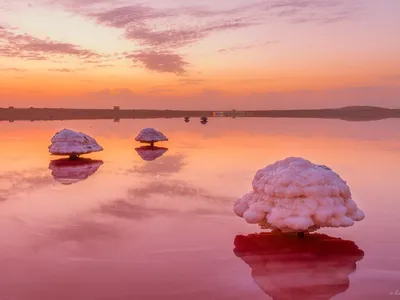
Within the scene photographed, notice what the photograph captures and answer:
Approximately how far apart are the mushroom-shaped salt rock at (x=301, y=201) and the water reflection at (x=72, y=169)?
416 inches

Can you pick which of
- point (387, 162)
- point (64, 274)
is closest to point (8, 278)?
point (64, 274)

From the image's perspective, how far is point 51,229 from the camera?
33.0 ft

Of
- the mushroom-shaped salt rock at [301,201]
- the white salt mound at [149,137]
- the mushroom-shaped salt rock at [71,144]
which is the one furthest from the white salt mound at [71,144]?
the mushroom-shaped salt rock at [301,201]

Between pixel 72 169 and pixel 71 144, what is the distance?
110 inches

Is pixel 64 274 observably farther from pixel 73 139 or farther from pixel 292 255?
pixel 73 139

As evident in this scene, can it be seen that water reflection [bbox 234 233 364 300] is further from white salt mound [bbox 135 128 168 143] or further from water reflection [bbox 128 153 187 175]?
white salt mound [bbox 135 128 168 143]

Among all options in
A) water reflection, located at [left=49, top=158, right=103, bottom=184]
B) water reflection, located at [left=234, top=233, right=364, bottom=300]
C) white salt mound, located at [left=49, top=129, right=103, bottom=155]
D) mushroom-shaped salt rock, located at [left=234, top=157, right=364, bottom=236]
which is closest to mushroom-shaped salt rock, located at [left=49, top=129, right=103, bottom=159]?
white salt mound, located at [left=49, top=129, right=103, bottom=155]

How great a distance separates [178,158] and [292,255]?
58.7 feet

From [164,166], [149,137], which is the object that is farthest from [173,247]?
[149,137]

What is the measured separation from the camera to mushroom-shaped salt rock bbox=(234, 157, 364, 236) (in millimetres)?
8259

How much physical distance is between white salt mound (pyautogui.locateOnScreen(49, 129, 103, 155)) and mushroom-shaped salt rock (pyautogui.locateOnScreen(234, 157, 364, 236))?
1592cm

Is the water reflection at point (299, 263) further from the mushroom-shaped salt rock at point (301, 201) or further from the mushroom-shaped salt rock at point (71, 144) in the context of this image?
the mushroom-shaped salt rock at point (71, 144)

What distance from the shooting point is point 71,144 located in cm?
2297

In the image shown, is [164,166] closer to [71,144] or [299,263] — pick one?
[71,144]
